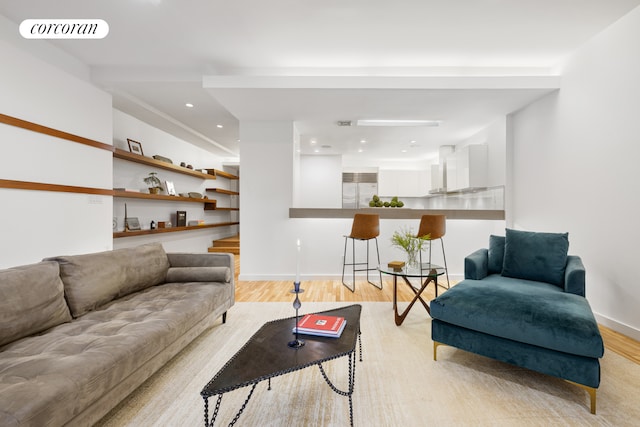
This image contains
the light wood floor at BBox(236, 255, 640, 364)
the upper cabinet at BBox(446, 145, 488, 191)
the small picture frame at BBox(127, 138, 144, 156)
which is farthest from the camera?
the upper cabinet at BBox(446, 145, 488, 191)

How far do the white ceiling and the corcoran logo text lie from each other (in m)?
0.09

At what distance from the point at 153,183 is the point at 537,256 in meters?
5.44

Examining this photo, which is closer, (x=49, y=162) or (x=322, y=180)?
(x=49, y=162)

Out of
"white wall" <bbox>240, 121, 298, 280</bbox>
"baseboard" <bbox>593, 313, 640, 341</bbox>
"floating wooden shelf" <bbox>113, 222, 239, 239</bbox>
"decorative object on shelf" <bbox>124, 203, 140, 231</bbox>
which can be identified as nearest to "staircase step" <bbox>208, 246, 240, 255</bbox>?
"floating wooden shelf" <bbox>113, 222, 239, 239</bbox>

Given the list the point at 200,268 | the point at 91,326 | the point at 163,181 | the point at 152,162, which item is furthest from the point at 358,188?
the point at 91,326

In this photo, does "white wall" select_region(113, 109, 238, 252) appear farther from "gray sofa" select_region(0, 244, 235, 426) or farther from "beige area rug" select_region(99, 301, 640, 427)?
"beige area rug" select_region(99, 301, 640, 427)

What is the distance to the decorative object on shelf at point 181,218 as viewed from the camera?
5742 millimetres

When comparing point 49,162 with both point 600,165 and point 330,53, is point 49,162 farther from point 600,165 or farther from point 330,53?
point 600,165

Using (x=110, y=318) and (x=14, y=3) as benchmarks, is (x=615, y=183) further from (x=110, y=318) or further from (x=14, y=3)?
(x=14, y=3)

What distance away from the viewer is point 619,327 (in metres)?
2.62

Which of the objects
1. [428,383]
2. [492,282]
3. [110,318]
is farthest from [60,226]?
[492,282]

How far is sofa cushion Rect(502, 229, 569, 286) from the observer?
8.05 feet

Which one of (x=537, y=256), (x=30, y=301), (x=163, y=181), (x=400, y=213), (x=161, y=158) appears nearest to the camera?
(x=30, y=301)

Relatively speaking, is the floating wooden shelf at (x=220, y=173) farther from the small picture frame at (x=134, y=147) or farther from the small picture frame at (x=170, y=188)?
the small picture frame at (x=134, y=147)
